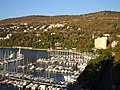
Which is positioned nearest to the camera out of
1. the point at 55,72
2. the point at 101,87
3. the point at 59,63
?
the point at 101,87

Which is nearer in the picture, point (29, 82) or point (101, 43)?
point (29, 82)

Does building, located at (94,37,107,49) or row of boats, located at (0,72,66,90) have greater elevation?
building, located at (94,37,107,49)

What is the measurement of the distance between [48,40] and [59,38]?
8.11 feet

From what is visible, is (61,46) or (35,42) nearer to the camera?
(61,46)

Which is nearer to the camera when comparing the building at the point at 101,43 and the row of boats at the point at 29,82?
the row of boats at the point at 29,82

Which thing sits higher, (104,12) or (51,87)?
(104,12)

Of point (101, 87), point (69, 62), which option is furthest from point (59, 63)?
point (101, 87)

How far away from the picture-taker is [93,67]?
24500mm

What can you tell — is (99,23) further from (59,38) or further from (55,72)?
(55,72)

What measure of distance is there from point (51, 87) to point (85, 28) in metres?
53.5

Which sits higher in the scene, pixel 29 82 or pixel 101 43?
pixel 101 43

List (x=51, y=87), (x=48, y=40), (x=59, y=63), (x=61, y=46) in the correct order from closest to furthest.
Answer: (x=51, y=87), (x=59, y=63), (x=61, y=46), (x=48, y=40)

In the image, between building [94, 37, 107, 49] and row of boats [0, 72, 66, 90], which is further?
building [94, 37, 107, 49]

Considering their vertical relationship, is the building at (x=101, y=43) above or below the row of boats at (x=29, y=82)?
above
